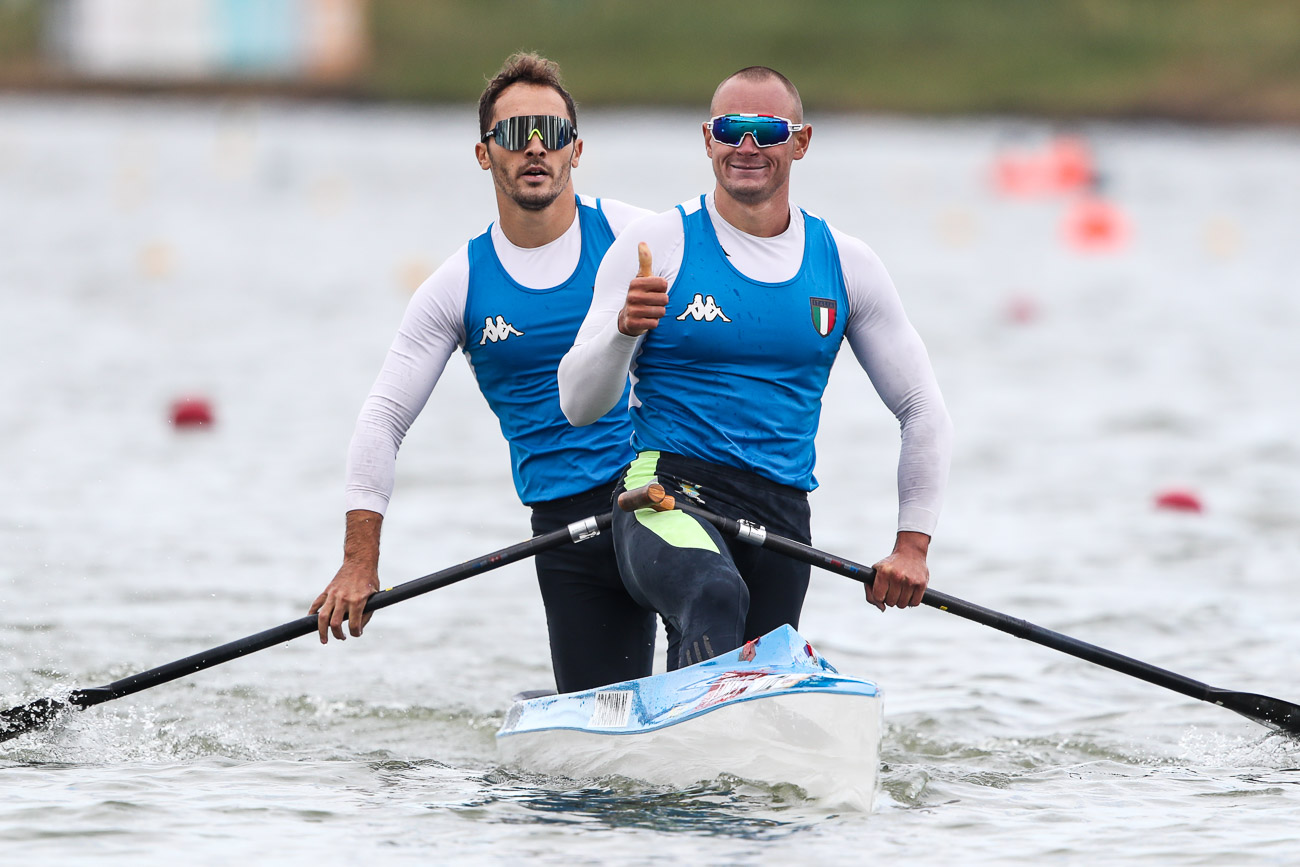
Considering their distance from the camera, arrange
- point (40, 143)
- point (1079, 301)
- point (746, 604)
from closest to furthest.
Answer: point (746, 604), point (1079, 301), point (40, 143)

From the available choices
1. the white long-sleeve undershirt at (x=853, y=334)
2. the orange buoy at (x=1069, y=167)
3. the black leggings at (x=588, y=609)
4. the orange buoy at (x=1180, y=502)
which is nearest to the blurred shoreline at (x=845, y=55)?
the orange buoy at (x=1069, y=167)

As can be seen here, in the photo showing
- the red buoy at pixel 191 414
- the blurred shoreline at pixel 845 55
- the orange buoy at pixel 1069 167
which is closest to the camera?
the red buoy at pixel 191 414

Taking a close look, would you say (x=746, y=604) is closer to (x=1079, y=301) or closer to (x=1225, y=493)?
(x=1225, y=493)

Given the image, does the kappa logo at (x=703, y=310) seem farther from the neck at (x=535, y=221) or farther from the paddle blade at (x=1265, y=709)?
the paddle blade at (x=1265, y=709)

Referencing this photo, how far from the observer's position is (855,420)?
1596cm

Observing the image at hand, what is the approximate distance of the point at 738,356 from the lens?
5777 mm

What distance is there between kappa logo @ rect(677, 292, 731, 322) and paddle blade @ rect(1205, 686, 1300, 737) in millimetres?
2384

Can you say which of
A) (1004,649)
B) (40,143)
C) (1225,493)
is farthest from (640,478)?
(40,143)

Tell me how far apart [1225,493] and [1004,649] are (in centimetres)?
448

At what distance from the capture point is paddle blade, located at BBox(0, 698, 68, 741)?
22.5 feet

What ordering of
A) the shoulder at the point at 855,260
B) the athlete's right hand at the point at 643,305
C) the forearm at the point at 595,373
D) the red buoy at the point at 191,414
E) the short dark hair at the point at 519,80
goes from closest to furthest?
the athlete's right hand at the point at 643,305, the forearm at the point at 595,373, the shoulder at the point at 855,260, the short dark hair at the point at 519,80, the red buoy at the point at 191,414

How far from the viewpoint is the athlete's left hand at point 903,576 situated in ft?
19.0

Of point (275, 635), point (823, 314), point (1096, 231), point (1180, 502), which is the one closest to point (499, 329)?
point (823, 314)

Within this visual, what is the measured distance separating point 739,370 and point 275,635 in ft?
6.04
